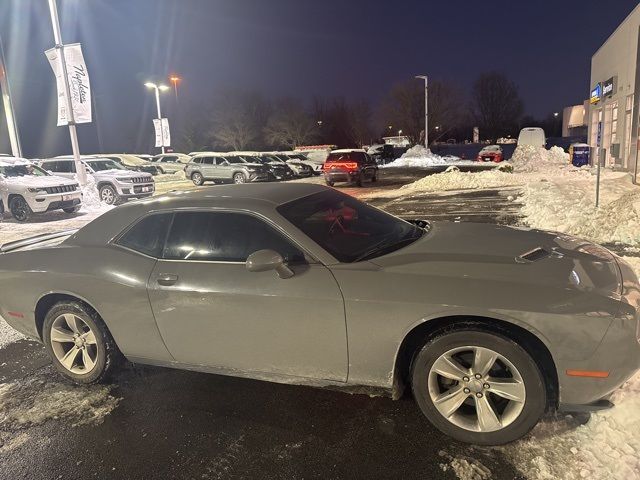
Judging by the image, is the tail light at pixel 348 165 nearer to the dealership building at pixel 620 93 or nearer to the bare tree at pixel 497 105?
the dealership building at pixel 620 93

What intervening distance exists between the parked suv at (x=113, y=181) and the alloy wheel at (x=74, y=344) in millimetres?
→ 14581

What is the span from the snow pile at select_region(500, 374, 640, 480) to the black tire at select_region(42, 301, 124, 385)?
2.91 metres

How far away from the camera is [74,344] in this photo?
391cm

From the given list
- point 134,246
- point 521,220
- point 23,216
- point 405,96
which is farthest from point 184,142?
point 134,246

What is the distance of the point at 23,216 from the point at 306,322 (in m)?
14.0

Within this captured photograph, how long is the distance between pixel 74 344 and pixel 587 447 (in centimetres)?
372

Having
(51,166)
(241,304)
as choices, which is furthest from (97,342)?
(51,166)

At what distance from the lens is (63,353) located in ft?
13.0

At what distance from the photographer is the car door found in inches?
119

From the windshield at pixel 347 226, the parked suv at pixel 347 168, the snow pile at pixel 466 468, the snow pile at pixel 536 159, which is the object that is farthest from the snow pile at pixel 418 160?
the snow pile at pixel 466 468

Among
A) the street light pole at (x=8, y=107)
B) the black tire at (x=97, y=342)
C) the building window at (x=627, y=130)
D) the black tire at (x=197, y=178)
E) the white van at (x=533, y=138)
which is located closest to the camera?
the black tire at (x=97, y=342)

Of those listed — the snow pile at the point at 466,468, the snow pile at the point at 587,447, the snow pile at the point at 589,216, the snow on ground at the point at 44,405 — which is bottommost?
the snow on ground at the point at 44,405

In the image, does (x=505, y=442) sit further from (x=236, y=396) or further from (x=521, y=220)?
(x=521, y=220)

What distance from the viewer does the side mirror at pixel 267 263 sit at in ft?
9.86
